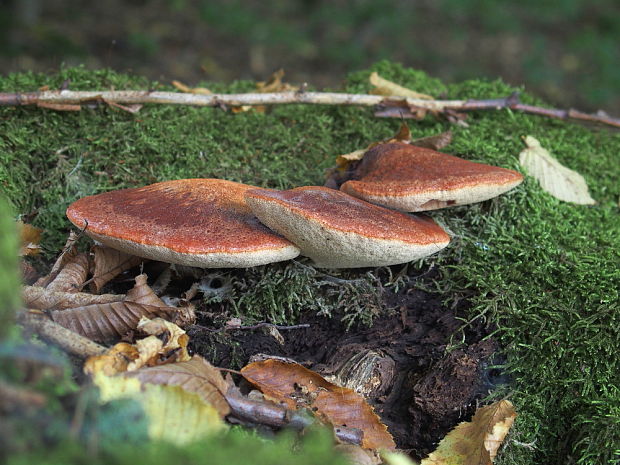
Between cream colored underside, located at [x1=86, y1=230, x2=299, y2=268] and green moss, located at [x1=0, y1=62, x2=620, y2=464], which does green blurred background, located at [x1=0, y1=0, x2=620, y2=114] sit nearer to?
green moss, located at [x1=0, y1=62, x2=620, y2=464]

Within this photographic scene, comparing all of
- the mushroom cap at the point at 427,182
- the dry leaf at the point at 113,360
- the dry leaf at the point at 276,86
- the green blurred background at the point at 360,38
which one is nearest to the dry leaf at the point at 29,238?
the dry leaf at the point at 113,360

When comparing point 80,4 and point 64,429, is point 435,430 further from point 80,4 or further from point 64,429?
point 80,4

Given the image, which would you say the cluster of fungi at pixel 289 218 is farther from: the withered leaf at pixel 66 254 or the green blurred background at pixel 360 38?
the green blurred background at pixel 360 38

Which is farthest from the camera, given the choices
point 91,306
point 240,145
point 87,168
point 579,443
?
point 240,145

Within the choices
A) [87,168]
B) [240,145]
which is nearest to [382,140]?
[240,145]

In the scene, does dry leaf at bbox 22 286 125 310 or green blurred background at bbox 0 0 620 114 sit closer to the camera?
dry leaf at bbox 22 286 125 310

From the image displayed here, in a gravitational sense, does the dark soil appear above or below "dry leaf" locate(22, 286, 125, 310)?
below

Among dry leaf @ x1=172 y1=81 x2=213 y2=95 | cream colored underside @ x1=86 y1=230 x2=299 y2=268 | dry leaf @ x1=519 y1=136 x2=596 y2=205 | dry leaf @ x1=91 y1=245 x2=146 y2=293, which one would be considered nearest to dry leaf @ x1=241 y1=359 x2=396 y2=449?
cream colored underside @ x1=86 y1=230 x2=299 y2=268

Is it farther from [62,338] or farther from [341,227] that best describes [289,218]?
[62,338]

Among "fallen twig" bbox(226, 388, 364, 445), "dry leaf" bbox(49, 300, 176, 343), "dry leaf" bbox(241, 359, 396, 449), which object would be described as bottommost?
"dry leaf" bbox(241, 359, 396, 449)
